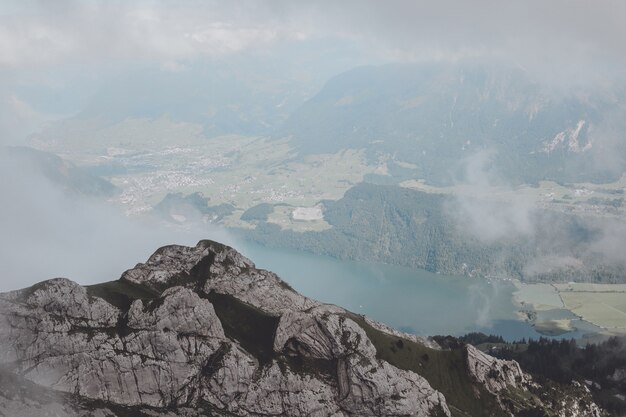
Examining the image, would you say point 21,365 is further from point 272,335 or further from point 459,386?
point 459,386

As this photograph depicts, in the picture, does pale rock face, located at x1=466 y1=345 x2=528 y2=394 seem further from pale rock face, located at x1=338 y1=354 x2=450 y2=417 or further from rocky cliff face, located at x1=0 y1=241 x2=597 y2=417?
pale rock face, located at x1=338 y1=354 x2=450 y2=417

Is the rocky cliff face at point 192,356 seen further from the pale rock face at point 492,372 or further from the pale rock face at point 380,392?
the pale rock face at point 492,372

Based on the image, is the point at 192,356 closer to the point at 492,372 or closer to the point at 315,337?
the point at 315,337

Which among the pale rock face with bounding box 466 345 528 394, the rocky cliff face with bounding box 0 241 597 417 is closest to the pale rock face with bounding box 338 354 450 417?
the rocky cliff face with bounding box 0 241 597 417

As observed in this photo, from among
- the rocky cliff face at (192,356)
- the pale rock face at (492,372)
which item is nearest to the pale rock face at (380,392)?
the rocky cliff face at (192,356)

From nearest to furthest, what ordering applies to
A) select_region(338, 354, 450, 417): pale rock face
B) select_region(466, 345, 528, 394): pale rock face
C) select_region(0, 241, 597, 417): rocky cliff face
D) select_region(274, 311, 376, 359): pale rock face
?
1. select_region(0, 241, 597, 417): rocky cliff face
2. select_region(338, 354, 450, 417): pale rock face
3. select_region(274, 311, 376, 359): pale rock face
4. select_region(466, 345, 528, 394): pale rock face

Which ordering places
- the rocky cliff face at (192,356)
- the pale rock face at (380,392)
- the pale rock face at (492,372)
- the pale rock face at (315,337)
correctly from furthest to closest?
the pale rock face at (492,372), the pale rock face at (315,337), the pale rock face at (380,392), the rocky cliff face at (192,356)

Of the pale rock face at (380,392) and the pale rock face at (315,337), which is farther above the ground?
the pale rock face at (315,337)

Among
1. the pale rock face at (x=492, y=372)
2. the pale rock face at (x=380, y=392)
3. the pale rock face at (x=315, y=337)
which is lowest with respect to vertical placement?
the pale rock face at (x=492, y=372)

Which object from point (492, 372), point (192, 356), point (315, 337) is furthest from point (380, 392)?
point (492, 372)

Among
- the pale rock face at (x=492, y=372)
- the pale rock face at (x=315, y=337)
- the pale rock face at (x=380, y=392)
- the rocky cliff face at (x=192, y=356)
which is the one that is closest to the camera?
the rocky cliff face at (x=192, y=356)
